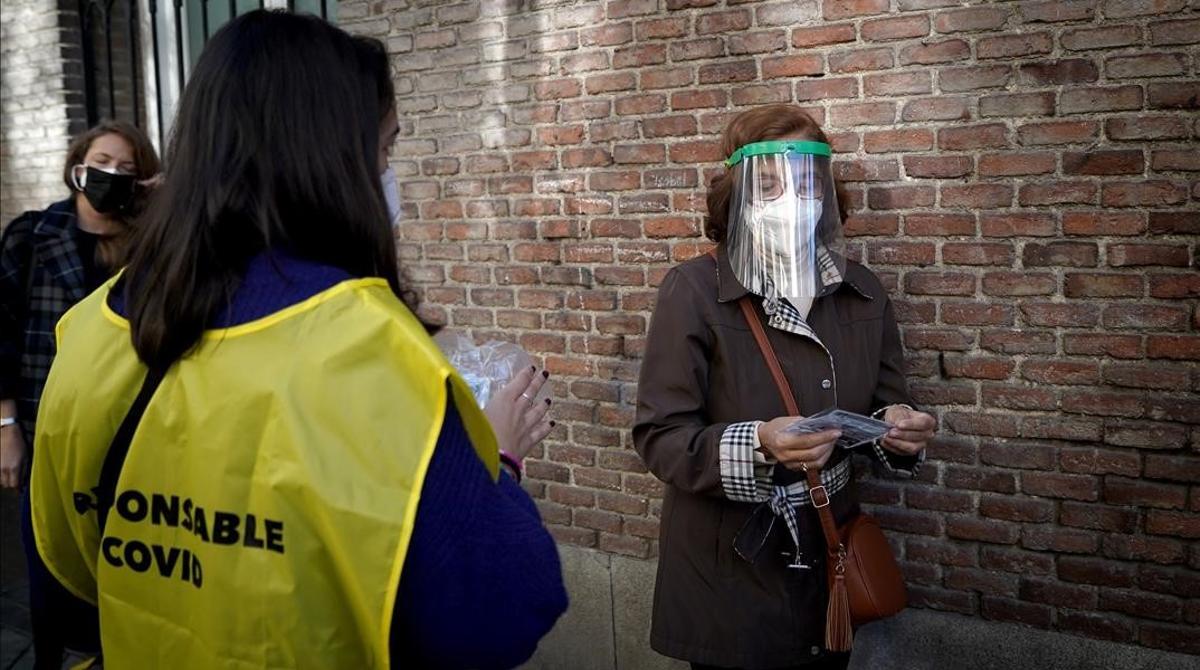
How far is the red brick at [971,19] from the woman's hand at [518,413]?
1988 millimetres

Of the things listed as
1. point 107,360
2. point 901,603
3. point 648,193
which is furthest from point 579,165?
point 107,360

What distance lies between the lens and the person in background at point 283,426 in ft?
4.83

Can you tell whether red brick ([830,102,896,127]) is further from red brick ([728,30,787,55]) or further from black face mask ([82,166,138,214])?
black face mask ([82,166,138,214])

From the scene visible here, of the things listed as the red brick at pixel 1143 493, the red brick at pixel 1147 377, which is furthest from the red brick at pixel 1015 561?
the red brick at pixel 1147 377

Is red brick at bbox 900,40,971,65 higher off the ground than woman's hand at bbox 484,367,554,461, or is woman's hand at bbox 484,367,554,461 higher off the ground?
red brick at bbox 900,40,971,65

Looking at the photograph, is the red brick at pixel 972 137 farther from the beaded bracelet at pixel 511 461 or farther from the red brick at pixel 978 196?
the beaded bracelet at pixel 511 461

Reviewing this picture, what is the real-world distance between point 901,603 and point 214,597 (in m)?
1.84

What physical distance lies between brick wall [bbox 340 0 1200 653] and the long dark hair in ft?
6.98

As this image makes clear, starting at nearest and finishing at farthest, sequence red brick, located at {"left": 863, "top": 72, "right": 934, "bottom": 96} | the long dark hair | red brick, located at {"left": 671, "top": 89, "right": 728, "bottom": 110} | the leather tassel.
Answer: the long dark hair < the leather tassel < red brick, located at {"left": 863, "top": 72, "right": 934, "bottom": 96} < red brick, located at {"left": 671, "top": 89, "right": 728, "bottom": 110}

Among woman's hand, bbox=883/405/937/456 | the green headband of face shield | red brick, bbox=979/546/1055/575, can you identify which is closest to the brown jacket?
woman's hand, bbox=883/405/937/456

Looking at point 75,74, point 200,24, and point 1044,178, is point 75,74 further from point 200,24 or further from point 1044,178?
point 1044,178

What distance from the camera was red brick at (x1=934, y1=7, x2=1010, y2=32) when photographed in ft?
10.3

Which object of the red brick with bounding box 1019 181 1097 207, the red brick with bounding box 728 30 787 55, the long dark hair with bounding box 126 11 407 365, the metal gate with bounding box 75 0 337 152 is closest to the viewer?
the long dark hair with bounding box 126 11 407 365

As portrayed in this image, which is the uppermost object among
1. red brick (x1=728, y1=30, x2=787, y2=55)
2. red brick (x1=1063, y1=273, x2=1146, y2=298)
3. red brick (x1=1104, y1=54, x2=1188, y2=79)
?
red brick (x1=728, y1=30, x2=787, y2=55)
